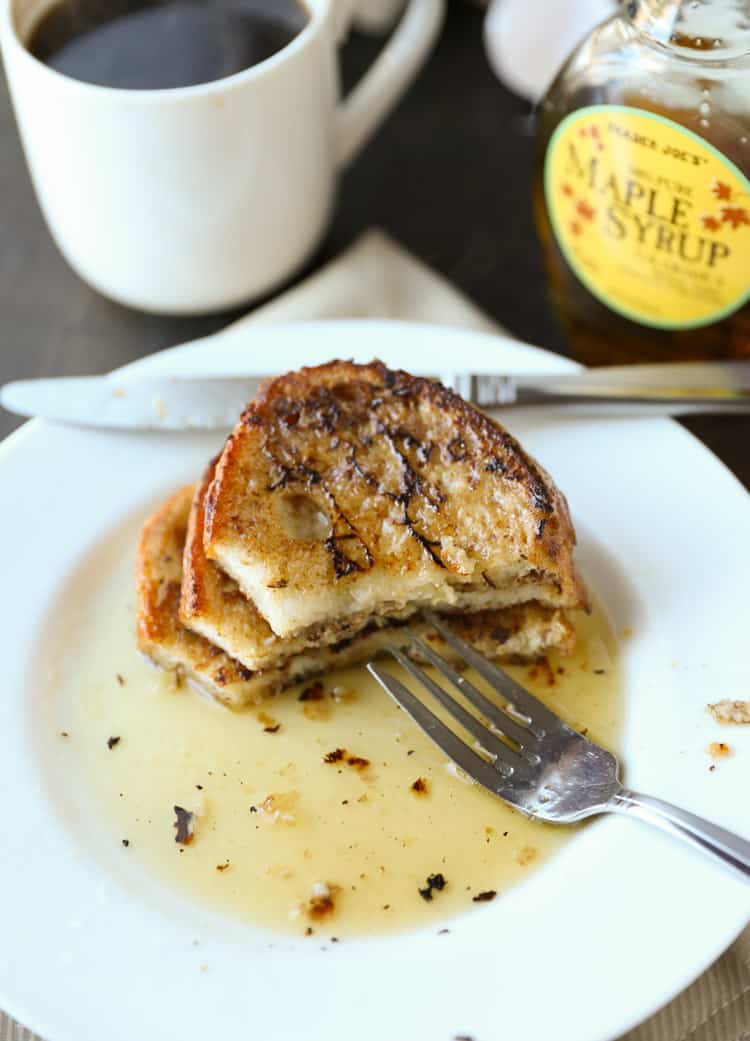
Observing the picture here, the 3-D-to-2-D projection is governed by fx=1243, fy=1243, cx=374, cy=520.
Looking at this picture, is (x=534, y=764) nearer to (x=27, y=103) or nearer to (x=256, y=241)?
(x=256, y=241)

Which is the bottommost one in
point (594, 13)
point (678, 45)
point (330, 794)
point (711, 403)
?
point (330, 794)

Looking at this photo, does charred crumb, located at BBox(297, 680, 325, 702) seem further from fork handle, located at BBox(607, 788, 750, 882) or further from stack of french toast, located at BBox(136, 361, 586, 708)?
fork handle, located at BBox(607, 788, 750, 882)

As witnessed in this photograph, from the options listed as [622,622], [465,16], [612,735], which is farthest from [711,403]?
[465,16]

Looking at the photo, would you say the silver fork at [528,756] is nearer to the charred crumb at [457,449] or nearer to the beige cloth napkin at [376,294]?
the charred crumb at [457,449]

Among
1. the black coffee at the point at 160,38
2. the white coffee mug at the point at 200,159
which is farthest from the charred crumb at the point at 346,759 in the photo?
the black coffee at the point at 160,38

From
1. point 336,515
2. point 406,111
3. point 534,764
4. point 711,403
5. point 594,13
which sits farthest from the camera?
point 406,111

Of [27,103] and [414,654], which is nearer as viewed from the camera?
[414,654]
